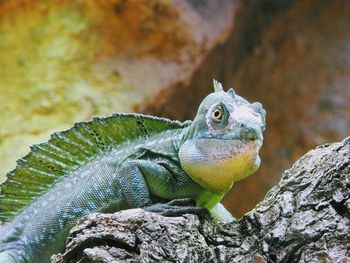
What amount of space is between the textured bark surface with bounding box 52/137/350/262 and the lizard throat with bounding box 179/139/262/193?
22 centimetres

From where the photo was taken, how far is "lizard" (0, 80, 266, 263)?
233 centimetres

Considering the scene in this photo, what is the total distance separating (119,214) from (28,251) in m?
0.76

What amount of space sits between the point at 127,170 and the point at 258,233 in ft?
2.09

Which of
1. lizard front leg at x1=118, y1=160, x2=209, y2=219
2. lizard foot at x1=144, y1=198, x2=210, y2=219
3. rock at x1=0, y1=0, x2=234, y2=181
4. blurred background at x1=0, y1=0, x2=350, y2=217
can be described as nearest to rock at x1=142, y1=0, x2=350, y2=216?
blurred background at x1=0, y1=0, x2=350, y2=217

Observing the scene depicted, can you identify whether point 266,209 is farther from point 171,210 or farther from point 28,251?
point 28,251

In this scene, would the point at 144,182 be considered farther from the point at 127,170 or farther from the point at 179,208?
the point at 179,208

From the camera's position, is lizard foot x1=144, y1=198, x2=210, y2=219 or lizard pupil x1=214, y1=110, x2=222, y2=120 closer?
lizard foot x1=144, y1=198, x2=210, y2=219

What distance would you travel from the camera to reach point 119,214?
2029mm

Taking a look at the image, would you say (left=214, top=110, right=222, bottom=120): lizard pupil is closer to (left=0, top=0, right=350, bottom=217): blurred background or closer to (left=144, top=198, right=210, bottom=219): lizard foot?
(left=144, top=198, right=210, bottom=219): lizard foot

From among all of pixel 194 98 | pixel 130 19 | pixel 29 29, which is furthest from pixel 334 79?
pixel 29 29

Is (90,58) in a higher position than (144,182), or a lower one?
higher

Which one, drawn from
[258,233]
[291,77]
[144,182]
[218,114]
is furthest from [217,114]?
[291,77]

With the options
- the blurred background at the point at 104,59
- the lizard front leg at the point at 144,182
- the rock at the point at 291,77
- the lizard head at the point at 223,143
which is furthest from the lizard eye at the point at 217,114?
the rock at the point at 291,77

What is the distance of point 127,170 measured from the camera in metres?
2.48
